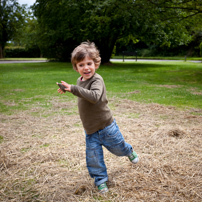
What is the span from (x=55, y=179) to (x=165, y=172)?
1331 millimetres

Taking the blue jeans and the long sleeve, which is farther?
the blue jeans

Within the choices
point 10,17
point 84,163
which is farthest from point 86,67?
point 10,17

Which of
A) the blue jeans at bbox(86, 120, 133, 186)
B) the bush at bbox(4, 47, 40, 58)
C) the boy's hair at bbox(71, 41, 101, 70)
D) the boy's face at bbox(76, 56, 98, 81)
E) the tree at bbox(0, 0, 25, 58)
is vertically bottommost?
the blue jeans at bbox(86, 120, 133, 186)

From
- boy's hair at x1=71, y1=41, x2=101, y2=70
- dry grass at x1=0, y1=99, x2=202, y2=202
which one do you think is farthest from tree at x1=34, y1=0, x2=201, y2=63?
boy's hair at x1=71, y1=41, x2=101, y2=70

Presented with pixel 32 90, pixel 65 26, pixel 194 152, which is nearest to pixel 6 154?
pixel 194 152

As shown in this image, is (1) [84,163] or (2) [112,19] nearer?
(1) [84,163]

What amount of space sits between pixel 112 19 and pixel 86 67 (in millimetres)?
15943

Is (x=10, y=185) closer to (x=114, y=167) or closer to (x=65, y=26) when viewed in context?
(x=114, y=167)

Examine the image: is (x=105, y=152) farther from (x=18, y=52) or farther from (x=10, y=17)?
(x=18, y=52)

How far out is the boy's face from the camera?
7.35 feet

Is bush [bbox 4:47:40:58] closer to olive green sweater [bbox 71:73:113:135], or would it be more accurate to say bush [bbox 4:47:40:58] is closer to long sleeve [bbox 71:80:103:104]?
olive green sweater [bbox 71:73:113:135]

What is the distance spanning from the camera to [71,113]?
5523mm

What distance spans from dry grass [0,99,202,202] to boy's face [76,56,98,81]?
121cm

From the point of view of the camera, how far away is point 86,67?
88.0 inches
